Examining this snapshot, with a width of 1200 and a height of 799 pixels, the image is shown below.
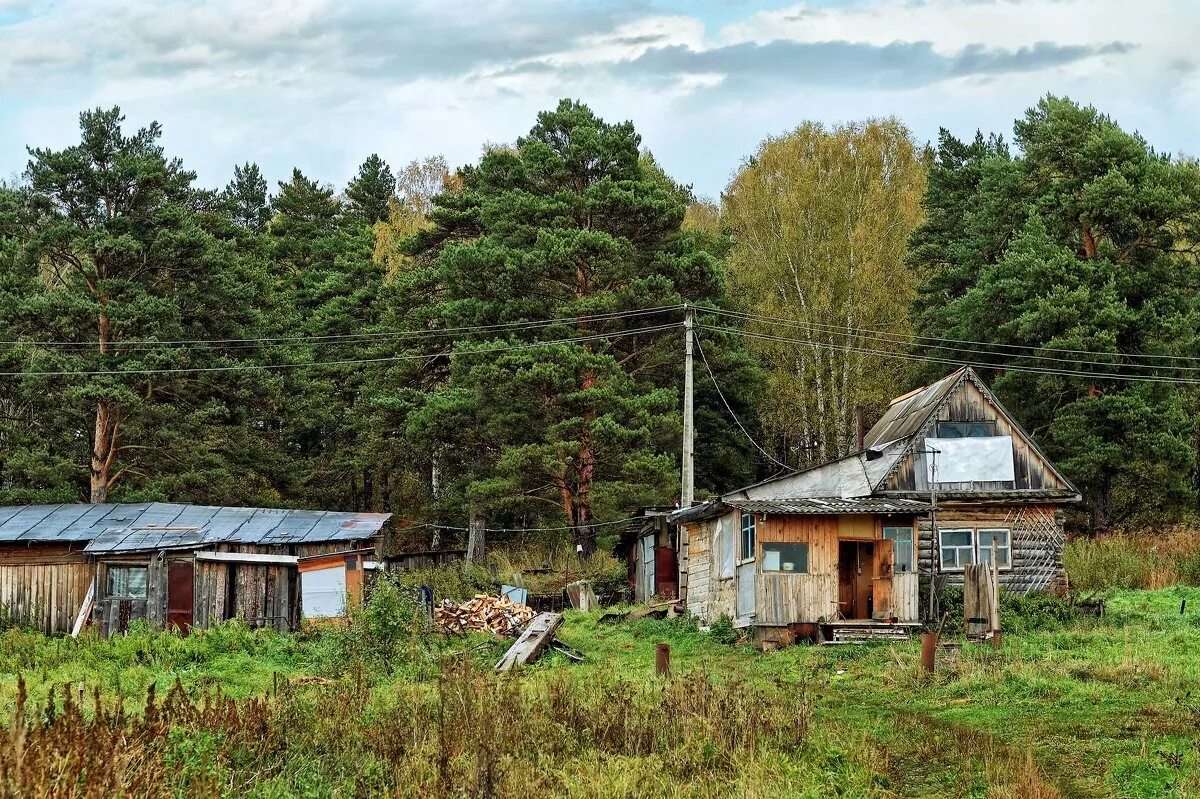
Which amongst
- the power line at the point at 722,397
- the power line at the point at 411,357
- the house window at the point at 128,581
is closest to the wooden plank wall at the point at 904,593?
the power line at the point at 411,357

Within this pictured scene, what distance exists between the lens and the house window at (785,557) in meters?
27.4

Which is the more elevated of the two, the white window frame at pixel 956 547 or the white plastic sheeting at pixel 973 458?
the white plastic sheeting at pixel 973 458

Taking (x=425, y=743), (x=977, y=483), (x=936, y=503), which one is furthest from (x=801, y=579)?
(x=425, y=743)

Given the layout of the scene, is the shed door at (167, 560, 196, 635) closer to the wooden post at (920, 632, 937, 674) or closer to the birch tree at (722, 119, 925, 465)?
the wooden post at (920, 632, 937, 674)

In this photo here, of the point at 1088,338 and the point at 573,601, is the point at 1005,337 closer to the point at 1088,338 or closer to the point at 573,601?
the point at 1088,338

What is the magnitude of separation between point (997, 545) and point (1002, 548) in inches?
11.0

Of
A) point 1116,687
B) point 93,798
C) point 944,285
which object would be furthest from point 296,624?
point 944,285

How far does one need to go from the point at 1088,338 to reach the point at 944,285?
8842 mm

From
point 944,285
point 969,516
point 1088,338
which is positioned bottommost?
point 969,516

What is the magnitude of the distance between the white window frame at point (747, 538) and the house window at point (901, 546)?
9.99 ft

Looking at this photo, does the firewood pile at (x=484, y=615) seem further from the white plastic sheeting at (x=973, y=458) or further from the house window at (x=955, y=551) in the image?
the white plastic sheeting at (x=973, y=458)

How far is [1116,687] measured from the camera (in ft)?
59.1

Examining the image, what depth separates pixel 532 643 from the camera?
77.5 ft

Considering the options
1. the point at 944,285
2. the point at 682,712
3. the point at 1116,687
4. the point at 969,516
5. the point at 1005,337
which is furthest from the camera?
the point at 944,285
